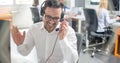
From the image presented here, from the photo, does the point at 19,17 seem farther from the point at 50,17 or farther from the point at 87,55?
the point at 50,17

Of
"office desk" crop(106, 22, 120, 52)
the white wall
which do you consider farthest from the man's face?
"office desk" crop(106, 22, 120, 52)

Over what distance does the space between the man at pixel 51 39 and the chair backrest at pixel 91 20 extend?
188 cm

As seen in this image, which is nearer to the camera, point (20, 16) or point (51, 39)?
point (51, 39)

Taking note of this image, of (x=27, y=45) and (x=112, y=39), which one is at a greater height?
(x=27, y=45)

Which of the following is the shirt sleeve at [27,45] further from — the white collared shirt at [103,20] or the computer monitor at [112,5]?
the computer monitor at [112,5]

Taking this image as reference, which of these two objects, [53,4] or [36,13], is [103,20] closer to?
[36,13]

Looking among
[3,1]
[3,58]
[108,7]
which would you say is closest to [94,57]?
[108,7]

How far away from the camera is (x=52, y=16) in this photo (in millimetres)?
1017

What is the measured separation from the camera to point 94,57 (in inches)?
110

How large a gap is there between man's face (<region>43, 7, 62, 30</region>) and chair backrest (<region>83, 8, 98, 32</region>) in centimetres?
191

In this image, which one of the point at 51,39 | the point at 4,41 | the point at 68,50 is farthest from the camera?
the point at 51,39

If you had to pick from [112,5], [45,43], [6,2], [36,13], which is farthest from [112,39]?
[45,43]

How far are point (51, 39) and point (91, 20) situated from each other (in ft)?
6.40

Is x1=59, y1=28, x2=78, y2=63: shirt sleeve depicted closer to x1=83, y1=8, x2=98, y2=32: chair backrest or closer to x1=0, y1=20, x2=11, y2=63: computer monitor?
x1=0, y1=20, x2=11, y2=63: computer monitor
